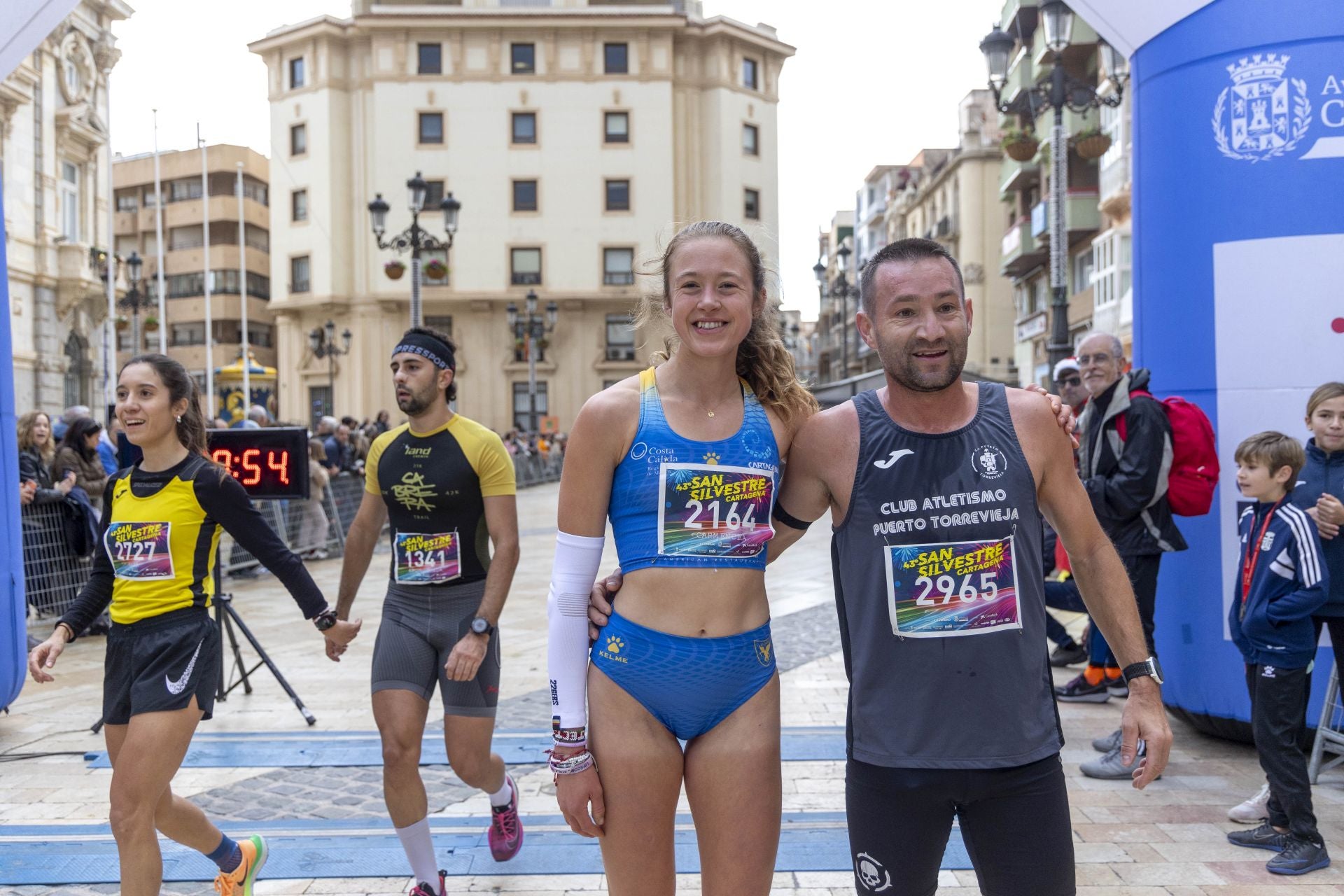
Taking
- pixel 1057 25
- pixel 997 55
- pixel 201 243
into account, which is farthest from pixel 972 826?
pixel 201 243

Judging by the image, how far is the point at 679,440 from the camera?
9.52 feet

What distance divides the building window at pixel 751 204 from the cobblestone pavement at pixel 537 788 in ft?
132

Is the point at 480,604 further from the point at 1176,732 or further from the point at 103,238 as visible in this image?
the point at 103,238

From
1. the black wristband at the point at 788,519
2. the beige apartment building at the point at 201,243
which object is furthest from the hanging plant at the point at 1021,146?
the beige apartment building at the point at 201,243

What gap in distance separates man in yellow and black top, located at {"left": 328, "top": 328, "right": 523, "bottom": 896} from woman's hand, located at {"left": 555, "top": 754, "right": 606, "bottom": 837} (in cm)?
147

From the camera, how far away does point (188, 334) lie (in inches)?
2461

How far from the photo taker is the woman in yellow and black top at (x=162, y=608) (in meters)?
3.73

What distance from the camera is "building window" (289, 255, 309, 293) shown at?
48812 millimetres

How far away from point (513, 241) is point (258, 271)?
22.3 metres

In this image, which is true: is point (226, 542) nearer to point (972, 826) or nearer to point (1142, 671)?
point (972, 826)

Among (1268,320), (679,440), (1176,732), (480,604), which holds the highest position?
(1268,320)

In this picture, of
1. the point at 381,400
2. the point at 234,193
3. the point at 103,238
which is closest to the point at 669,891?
the point at 103,238

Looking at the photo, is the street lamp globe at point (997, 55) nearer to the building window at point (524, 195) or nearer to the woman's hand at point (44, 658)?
the woman's hand at point (44, 658)

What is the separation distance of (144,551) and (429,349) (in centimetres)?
133
